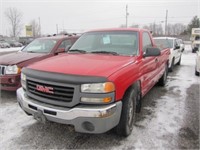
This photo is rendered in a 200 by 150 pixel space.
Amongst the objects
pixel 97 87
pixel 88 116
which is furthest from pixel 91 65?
pixel 88 116

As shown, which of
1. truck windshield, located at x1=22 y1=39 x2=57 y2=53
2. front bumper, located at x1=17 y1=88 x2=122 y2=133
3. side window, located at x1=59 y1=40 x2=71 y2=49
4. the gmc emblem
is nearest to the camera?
front bumper, located at x1=17 y1=88 x2=122 y2=133

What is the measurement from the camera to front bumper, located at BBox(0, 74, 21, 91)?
16.4 feet

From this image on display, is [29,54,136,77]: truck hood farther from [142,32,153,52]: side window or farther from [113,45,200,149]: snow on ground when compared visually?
[113,45,200,149]: snow on ground

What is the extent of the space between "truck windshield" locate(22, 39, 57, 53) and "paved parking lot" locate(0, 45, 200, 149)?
6.85ft

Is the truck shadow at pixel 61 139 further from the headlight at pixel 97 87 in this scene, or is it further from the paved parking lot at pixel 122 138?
the headlight at pixel 97 87

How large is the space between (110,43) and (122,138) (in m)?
1.90

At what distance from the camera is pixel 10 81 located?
5059mm

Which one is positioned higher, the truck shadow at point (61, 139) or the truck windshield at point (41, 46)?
the truck windshield at point (41, 46)

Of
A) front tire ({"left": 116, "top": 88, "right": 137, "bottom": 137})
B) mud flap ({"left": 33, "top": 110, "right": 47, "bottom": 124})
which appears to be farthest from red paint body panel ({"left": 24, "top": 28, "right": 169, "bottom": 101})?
mud flap ({"left": 33, "top": 110, "right": 47, "bottom": 124})

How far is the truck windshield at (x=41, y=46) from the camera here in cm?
634

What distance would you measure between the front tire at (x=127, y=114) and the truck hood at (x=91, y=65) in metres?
0.48

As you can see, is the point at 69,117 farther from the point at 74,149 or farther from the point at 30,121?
the point at 30,121

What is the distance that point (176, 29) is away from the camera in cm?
9706

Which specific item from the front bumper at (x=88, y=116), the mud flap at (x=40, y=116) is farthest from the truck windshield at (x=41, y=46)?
the front bumper at (x=88, y=116)
